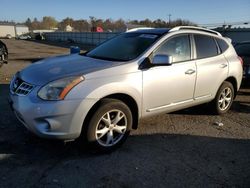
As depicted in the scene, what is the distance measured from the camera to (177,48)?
5.45 metres

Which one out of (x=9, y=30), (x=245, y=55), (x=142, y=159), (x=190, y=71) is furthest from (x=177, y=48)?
(x=9, y=30)

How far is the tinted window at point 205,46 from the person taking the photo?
5836mm

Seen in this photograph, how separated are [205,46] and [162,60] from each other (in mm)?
1551

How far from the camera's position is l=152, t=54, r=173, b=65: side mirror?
15.8 feet

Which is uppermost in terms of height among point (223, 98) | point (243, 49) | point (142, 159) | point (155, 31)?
point (155, 31)

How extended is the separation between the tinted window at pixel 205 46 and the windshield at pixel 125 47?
0.95 m

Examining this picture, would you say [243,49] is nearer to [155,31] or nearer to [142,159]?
[155,31]

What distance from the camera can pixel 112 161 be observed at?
4332 mm

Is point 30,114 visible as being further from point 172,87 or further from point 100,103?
point 172,87

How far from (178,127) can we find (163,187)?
226cm

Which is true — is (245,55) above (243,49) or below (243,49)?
below

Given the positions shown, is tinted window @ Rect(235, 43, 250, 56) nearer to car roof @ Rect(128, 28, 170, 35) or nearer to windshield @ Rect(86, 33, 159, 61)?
car roof @ Rect(128, 28, 170, 35)

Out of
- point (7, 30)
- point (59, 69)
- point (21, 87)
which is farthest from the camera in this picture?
point (7, 30)

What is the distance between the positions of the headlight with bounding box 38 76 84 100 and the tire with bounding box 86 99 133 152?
491mm
